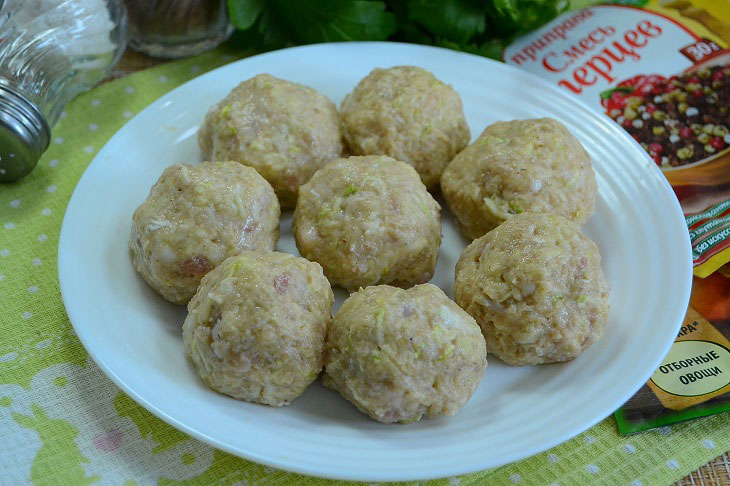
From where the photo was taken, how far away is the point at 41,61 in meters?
3.10

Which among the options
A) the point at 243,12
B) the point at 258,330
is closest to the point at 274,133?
the point at 258,330

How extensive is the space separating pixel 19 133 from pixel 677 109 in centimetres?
288

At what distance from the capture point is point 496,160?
2594 mm

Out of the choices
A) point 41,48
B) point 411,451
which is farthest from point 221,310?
point 41,48

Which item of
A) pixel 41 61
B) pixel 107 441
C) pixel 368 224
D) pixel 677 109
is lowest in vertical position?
pixel 107 441

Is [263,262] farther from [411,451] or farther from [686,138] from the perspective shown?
[686,138]

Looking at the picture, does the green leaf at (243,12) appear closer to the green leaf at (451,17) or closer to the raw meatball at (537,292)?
the green leaf at (451,17)

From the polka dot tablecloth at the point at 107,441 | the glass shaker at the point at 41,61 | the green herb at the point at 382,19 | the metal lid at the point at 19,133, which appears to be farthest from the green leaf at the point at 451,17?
the polka dot tablecloth at the point at 107,441

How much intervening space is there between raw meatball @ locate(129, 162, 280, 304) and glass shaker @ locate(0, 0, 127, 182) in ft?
2.59

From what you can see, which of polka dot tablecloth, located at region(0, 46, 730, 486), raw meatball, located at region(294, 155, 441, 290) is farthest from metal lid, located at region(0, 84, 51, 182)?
raw meatball, located at region(294, 155, 441, 290)

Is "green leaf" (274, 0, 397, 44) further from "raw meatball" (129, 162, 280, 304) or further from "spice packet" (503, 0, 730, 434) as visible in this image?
"raw meatball" (129, 162, 280, 304)

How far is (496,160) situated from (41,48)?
76.4 inches

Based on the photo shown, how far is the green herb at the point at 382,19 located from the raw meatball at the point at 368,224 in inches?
46.3

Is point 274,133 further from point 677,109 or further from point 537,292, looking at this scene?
point 677,109
